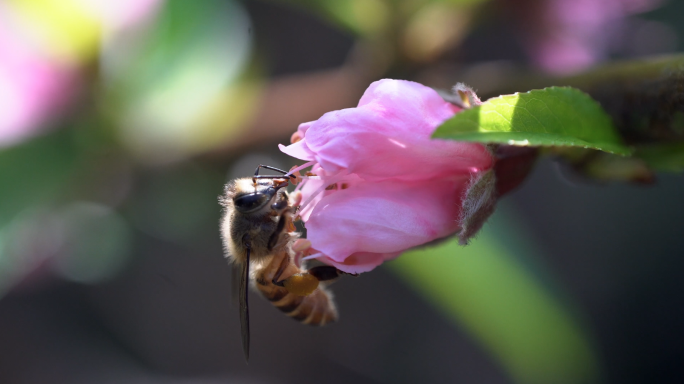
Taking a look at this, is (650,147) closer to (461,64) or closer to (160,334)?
(461,64)

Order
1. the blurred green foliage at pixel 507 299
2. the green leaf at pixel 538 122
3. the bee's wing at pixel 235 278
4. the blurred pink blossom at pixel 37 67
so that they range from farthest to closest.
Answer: the blurred green foliage at pixel 507 299 → the blurred pink blossom at pixel 37 67 → the bee's wing at pixel 235 278 → the green leaf at pixel 538 122

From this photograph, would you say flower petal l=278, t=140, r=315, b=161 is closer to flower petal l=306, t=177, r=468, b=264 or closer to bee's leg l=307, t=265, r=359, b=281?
flower petal l=306, t=177, r=468, b=264

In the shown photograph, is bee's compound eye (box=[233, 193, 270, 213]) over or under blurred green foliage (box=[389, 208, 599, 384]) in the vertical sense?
over

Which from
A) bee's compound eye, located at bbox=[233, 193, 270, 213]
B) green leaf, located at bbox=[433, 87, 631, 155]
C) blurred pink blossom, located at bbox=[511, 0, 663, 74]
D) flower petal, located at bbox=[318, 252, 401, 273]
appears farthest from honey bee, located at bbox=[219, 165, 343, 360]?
blurred pink blossom, located at bbox=[511, 0, 663, 74]

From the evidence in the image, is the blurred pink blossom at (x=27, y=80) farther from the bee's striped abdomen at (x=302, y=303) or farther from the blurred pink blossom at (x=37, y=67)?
the bee's striped abdomen at (x=302, y=303)

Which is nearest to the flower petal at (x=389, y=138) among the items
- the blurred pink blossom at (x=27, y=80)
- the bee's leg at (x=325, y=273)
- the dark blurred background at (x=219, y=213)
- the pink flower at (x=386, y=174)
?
the pink flower at (x=386, y=174)

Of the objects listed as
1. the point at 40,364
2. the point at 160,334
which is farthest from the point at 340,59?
the point at 40,364

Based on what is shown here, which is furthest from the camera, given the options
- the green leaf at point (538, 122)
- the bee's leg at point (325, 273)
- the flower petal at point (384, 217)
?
the bee's leg at point (325, 273)
